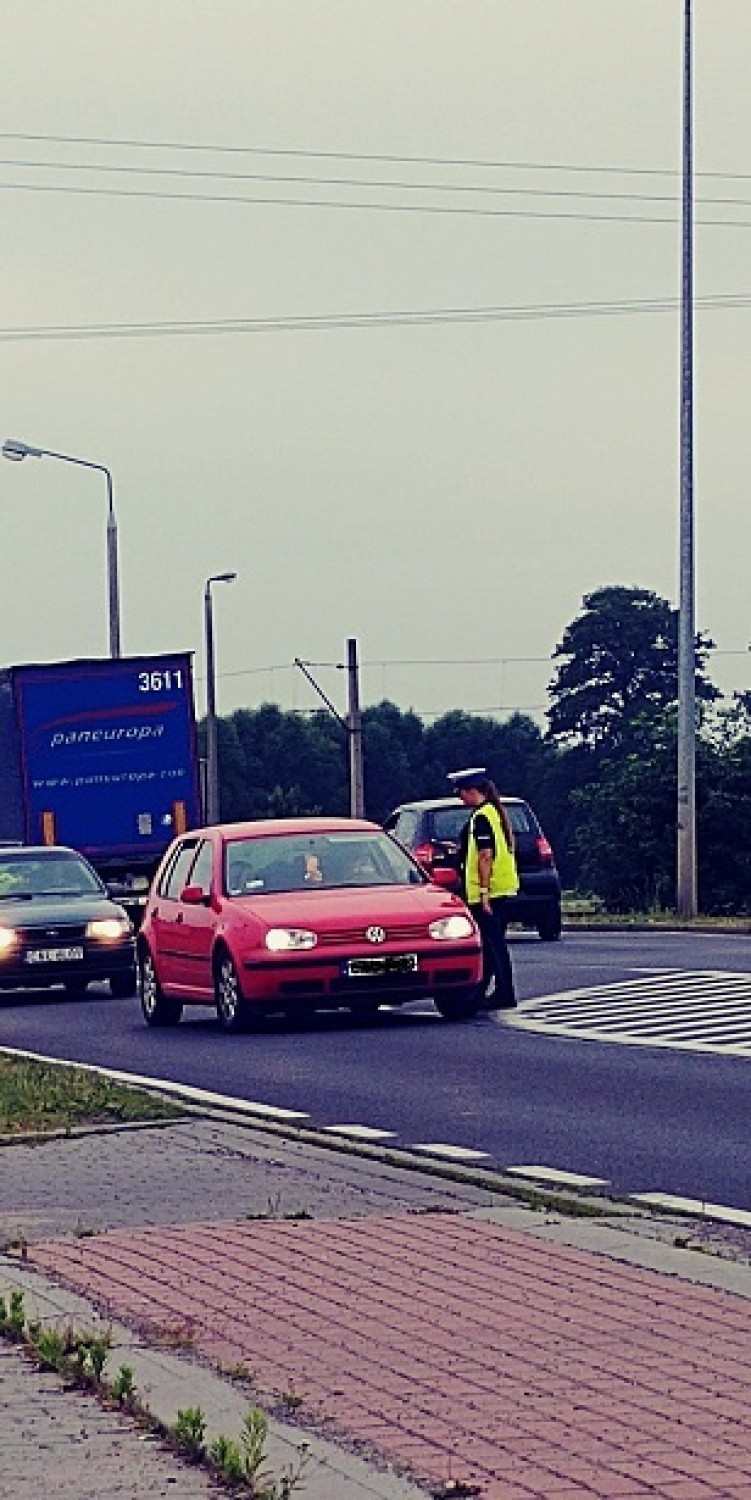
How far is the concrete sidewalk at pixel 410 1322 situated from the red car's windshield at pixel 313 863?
9499mm

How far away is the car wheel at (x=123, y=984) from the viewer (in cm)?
2864

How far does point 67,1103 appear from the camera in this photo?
15500 millimetres

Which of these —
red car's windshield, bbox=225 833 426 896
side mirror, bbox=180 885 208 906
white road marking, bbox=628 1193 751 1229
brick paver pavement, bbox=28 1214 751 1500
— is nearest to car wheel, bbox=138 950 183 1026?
side mirror, bbox=180 885 208 906

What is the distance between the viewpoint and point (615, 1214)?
10.8 m

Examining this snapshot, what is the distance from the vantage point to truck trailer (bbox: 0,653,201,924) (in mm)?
37344

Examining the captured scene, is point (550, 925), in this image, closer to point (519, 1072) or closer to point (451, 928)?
point (451, 928)

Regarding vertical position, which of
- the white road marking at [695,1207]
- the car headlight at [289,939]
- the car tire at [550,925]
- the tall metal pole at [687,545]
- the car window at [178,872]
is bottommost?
the car tire at [550,925]

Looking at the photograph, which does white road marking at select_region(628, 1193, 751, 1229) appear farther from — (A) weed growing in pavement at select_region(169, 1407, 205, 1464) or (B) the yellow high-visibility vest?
(B) the yellow high-visibility vest

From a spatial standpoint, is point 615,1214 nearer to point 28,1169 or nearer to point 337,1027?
point 28,1169

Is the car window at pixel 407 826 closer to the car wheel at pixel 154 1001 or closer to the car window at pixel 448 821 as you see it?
the car window at pixel 448 821

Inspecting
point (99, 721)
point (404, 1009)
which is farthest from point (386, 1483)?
point (99, 721)

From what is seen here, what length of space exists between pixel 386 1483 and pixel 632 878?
146ft

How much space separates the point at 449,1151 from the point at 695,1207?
92.4 inches

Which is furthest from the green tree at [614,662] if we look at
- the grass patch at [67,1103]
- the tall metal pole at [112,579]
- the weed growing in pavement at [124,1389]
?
the weed growing in pavement at [124,1389]
